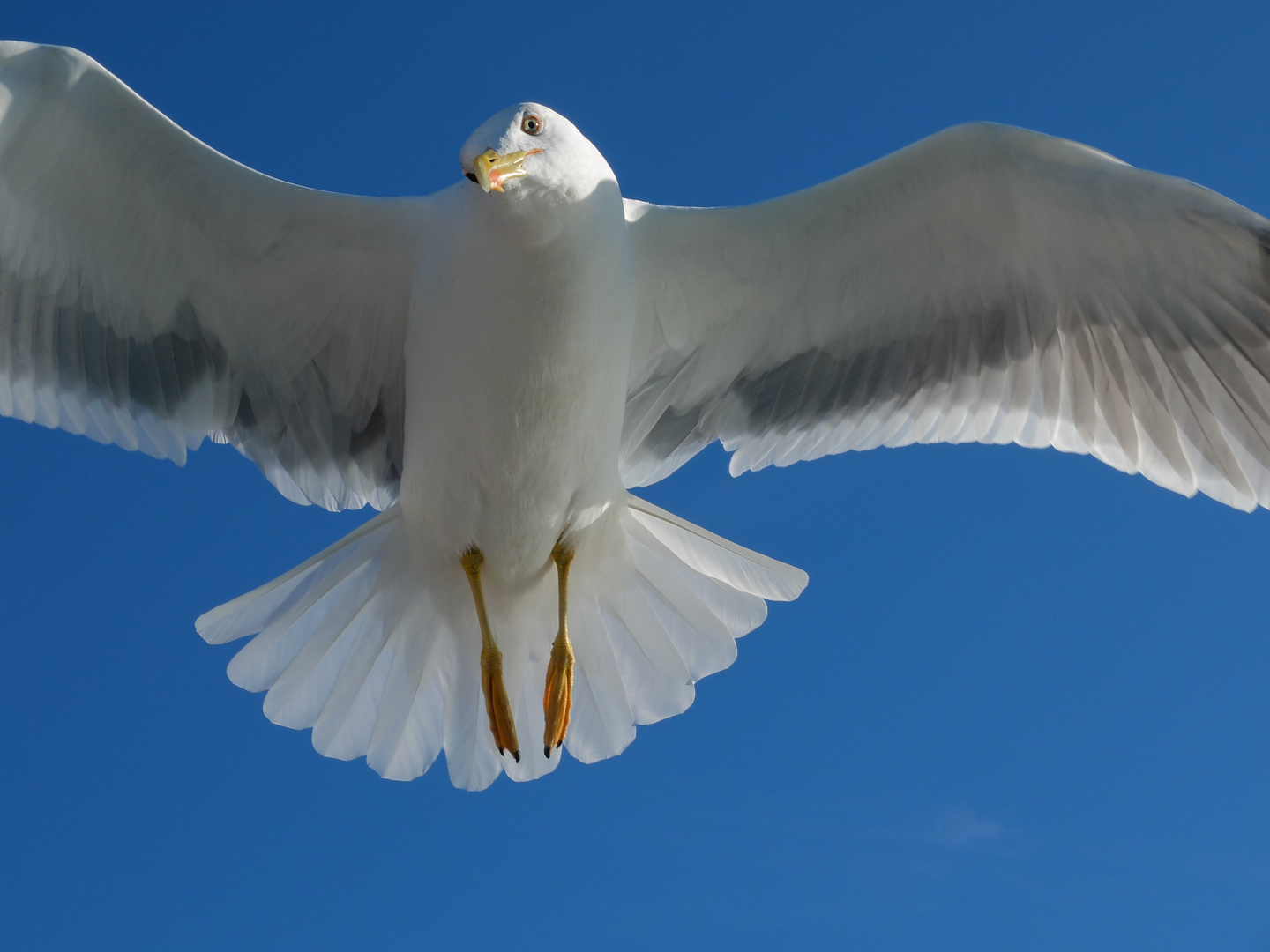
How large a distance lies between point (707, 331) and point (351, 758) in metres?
1.78

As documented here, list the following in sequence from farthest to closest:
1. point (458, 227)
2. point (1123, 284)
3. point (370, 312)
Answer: point (370, 312)
point (1123, 284)
point (458, 227)

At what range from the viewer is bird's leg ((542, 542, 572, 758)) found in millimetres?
4094

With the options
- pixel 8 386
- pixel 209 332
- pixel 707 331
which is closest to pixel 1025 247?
pixel 707 331

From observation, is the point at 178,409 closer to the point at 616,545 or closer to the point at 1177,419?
the point at 616,545

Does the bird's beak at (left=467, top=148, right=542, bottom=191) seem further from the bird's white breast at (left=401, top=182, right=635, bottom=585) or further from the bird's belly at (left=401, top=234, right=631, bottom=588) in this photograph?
the bird's belly at (left=401, top=234, right=631, bottom=588)

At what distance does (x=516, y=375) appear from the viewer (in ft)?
12.3

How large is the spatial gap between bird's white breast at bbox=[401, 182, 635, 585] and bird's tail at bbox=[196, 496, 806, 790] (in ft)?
0.63

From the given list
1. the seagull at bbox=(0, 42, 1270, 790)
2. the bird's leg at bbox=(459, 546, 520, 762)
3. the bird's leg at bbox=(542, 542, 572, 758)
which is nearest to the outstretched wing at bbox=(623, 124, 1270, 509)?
the seagull at bbox=(0, 42, 1270, 790)

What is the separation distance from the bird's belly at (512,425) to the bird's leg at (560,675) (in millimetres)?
62

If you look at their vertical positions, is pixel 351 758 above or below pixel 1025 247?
below

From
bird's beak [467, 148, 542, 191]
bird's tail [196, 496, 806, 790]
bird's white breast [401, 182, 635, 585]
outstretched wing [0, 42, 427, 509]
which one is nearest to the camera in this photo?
bird's beak [467, 148, 542, 191]

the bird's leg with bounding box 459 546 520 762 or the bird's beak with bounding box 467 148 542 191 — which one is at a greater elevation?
the bird's beak with bounding box 467 148 542 191

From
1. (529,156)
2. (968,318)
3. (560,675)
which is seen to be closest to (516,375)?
(529,156)

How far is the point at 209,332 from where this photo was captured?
4.41m
